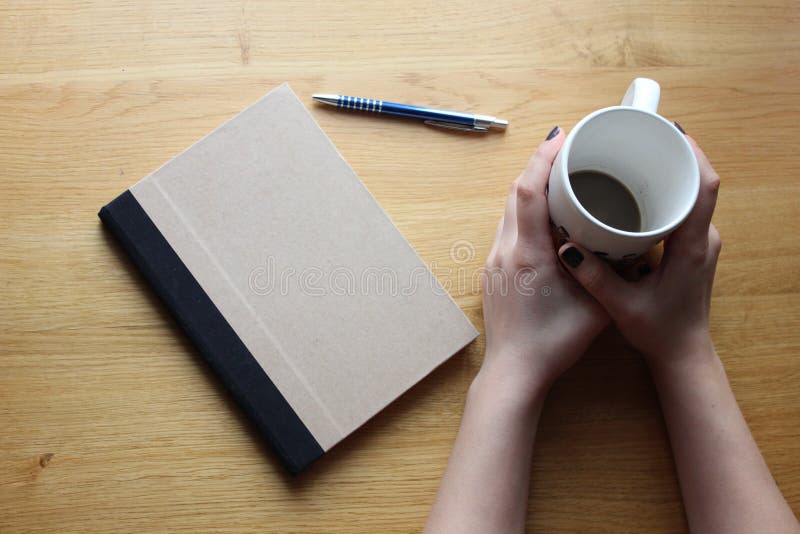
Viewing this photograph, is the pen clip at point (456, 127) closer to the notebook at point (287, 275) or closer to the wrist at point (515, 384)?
the notebook at point (287, 275)

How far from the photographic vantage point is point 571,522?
2.00 feet

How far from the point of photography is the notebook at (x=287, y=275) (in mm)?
607

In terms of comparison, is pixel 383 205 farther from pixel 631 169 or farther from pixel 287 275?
pixel 631 169

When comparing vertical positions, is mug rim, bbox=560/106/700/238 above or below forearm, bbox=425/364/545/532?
above

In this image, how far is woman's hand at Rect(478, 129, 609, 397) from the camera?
0.56 metres

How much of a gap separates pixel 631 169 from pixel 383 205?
256 millimetres

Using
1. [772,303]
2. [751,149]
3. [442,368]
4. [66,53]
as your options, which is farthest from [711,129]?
[66,53]

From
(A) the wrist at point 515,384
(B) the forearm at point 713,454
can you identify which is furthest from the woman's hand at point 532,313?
(B) the forearm at point 713,454

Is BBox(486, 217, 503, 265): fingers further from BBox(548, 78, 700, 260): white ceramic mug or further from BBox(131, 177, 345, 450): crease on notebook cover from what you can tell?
BBox(131, 177, 345, 450): crease on notebook cover

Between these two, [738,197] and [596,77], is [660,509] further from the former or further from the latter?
[596,77]

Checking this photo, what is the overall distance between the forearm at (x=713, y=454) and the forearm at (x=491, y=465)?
14cm

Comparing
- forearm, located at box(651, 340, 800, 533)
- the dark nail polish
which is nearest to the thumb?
the dark nail polish

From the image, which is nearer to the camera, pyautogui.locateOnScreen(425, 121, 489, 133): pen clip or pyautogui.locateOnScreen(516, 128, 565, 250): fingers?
pyautogui.locateOnScreen(516, 128, 565, 250): fingers

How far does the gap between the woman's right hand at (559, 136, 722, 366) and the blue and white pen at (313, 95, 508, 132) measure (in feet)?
0.66
